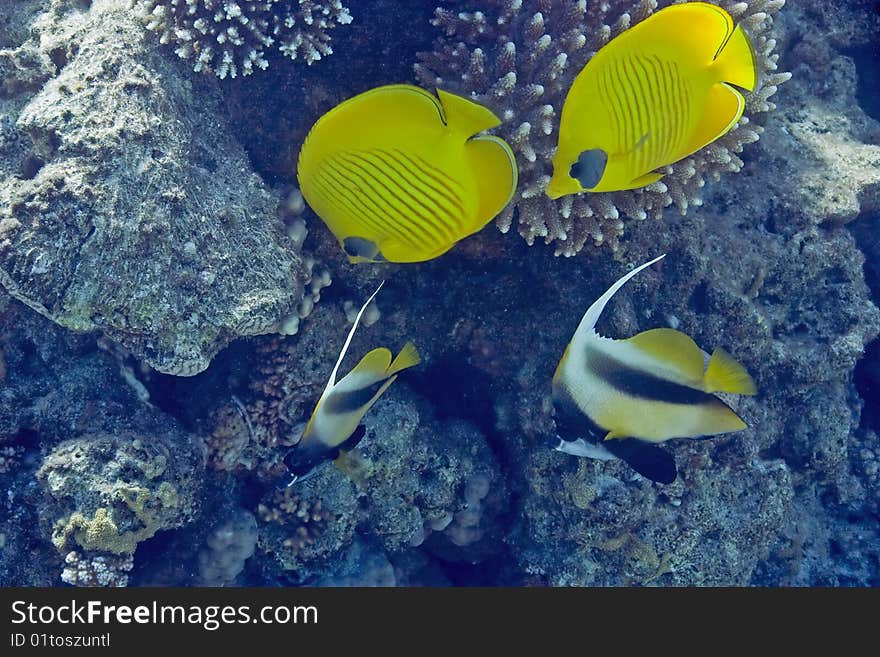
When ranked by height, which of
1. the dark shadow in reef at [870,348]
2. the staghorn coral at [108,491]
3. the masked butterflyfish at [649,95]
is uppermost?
the masked butterflyfish at [649,95]

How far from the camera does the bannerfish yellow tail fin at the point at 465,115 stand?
1.62m

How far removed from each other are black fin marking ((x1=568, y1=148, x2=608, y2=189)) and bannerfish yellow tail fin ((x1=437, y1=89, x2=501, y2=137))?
0.25 meters

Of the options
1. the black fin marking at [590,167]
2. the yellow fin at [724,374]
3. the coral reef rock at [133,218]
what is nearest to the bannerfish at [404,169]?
the black fin marking at [590,167]

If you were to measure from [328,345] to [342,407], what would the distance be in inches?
46.0

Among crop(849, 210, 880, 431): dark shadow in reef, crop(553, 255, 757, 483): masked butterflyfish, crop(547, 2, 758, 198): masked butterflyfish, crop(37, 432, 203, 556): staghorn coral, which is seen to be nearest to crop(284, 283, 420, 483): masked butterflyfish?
crop(553, 255, 757, 483): masked butterflyfish

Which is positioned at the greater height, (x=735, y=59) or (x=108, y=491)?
(x=735, y=59)

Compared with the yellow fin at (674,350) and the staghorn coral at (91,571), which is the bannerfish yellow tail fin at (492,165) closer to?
the yellow fin at (674,350)

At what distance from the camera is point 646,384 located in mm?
2039

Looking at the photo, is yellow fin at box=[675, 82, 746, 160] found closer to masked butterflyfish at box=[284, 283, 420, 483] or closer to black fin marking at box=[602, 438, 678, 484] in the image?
black fin marking at box=[602, 438, 678, 484]

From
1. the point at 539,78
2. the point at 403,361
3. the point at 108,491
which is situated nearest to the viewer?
the point at 403,361

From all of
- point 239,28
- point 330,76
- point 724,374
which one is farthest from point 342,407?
point 239,28

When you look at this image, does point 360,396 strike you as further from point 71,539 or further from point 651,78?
point 71,539

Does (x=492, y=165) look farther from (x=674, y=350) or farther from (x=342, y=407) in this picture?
(x=342, y=407)

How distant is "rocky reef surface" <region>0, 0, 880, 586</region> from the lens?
271 cm
